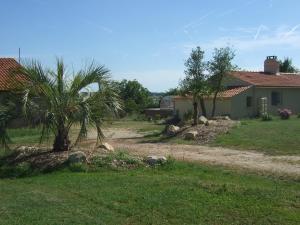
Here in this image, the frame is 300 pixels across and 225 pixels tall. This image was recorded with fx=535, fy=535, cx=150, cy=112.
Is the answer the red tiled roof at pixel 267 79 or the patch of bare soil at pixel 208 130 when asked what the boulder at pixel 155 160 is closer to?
the patch of bare soil at pixel 208 130

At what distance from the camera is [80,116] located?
14266 millimetres

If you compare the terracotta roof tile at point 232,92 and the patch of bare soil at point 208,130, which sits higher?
the terracotta roof tile at point 232,92

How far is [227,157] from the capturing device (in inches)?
614

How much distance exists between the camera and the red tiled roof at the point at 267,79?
37.1m

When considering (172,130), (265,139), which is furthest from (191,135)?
(265,139)

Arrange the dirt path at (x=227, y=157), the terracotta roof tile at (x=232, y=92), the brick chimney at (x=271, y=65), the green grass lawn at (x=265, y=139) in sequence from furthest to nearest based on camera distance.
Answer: the brick chimney at (x=271, y=65)
the terracotta roof tile at (x=232, y=92)
the green grass lawn at (x=265, y=139)
the dirt path at (x=227, y=157)

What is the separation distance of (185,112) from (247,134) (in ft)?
51.9

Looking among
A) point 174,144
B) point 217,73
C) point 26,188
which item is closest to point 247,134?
point 174,144

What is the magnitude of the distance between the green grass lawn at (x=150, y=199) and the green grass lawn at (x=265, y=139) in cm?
530

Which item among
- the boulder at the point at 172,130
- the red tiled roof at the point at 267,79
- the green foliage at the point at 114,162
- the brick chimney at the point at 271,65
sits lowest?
the green foliage at the point at 114,162

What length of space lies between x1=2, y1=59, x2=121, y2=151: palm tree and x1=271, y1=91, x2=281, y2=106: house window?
973 inches

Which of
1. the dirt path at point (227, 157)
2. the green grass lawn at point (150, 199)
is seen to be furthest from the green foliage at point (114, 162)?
the dirt path at point (227, 157)

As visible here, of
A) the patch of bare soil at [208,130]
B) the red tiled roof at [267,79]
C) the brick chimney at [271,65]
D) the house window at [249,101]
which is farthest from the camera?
the brick chimney at [271,65]

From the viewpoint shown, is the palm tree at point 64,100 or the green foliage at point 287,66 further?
the green foliage at point 287,66
